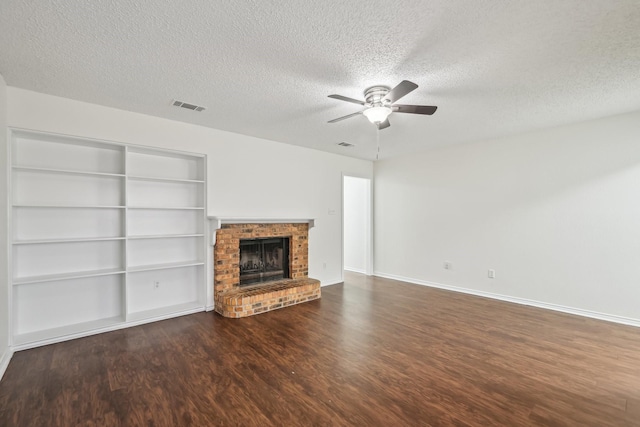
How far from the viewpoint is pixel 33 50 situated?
2.28 metres

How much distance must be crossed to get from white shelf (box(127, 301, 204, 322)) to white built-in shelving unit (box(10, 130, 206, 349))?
1 centimetres

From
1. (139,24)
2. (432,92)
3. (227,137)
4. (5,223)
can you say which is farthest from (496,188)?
(5,223)

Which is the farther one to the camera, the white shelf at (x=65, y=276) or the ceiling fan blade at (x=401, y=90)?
the white shelf at (x=65, y=276)

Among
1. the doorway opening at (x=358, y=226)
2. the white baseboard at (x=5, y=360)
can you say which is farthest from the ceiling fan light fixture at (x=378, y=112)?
the white baseboard at (x=5, y=360)

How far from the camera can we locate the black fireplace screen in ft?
15.5

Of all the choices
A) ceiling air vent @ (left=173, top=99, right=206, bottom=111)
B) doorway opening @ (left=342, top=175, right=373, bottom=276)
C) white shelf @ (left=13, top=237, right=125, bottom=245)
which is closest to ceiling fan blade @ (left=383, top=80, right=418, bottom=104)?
ceiling air vent @ (left=173, top=99, right=206, bottom=111)

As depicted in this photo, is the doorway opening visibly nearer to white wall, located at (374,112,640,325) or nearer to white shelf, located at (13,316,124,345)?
white wall, located at (374,112,640,325)

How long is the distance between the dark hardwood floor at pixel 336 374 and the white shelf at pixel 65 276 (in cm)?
68

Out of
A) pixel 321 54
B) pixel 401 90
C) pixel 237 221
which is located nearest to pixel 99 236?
pixel 237 221

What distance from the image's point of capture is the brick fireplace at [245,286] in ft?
13.1

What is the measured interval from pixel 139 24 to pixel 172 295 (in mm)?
3300

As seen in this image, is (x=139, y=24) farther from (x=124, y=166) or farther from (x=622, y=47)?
(x=622, y=47)

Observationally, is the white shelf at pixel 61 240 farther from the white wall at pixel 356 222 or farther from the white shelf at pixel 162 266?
the white wall at pixel 356 222

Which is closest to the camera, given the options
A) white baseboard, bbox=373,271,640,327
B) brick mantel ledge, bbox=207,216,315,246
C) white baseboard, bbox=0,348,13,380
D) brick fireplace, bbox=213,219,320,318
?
white baseboard, bbox=0,348,13,380
